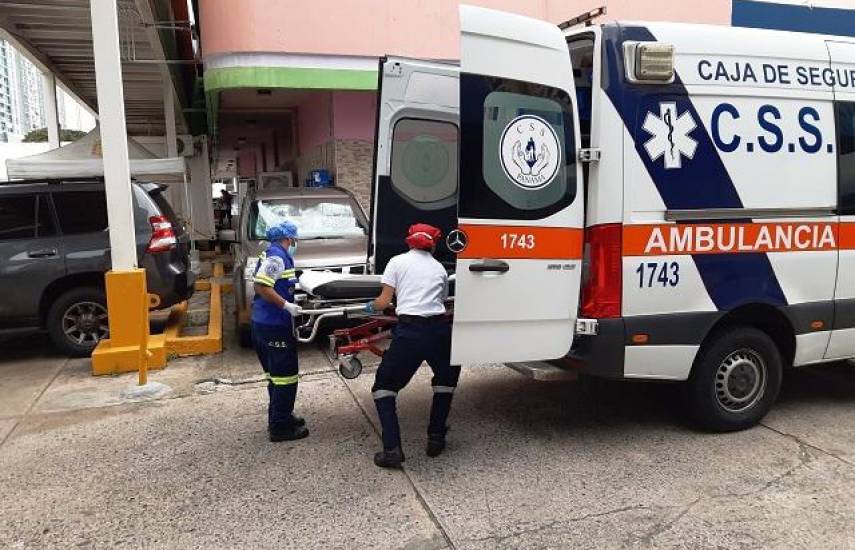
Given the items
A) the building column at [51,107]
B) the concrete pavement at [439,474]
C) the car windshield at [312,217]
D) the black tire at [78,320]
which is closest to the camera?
the concrete pavement at [439,474]

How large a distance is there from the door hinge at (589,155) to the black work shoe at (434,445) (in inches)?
77.4

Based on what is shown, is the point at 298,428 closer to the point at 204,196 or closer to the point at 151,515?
the point at 151,515

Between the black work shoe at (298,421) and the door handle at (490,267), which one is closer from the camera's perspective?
the door handle at (490,267)

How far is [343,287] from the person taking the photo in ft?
15.1

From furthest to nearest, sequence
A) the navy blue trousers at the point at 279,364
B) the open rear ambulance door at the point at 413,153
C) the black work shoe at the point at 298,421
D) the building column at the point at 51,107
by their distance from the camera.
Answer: the building column at the point at 51,107, the open rear ambulance door at the point at 413,153, the black work shoe at the point at 298,421, the navy blue trousers at the point at 279,364

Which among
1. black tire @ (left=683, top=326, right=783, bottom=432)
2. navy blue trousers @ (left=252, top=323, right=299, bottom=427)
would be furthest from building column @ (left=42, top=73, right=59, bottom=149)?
black tire @ (left=683, top=326, right=783, bottom=432)

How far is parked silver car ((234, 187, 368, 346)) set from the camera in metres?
7.05

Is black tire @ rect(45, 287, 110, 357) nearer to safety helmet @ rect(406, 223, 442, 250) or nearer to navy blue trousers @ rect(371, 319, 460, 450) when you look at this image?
navy blue trousers @ rect(371, 319, 460, 450)

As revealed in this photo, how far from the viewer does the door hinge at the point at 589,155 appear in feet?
13.3

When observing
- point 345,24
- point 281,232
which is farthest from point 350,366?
point 345,24

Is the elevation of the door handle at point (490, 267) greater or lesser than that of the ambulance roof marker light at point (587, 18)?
lesser

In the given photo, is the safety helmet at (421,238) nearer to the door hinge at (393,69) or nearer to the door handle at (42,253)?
the door hinge at (393,69)

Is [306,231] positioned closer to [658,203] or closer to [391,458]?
[391,458]

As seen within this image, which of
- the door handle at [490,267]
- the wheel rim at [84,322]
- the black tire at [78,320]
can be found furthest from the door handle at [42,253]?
the door handle at [490,267]
